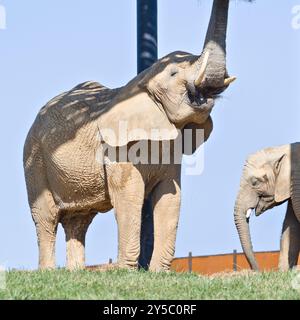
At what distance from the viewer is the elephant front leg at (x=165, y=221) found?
1336 cm

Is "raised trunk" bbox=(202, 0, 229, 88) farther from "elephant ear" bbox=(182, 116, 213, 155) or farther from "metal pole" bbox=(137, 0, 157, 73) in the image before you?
"metal pole" bbox=(137, 0, 157, 73)

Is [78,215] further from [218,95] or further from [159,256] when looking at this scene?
[218,95]

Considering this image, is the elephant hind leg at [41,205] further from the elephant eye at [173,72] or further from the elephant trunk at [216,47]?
the elephant trunk at [216,47]

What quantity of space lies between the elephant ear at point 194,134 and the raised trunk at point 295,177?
11.9ft

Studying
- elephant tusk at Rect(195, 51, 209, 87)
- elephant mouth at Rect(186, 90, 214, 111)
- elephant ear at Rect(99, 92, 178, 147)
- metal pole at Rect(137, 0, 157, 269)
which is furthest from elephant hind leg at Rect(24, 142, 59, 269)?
elephant tusk at Rect(195, 51, 209, 87)

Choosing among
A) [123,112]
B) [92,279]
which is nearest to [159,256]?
[123,112]

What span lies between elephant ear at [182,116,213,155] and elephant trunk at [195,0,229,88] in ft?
2.71

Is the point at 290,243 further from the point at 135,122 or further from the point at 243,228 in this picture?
the point at 135,122

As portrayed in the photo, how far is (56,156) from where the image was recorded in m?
14.1

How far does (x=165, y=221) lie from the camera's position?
1339 centimetres

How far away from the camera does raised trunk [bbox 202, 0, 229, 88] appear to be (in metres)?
12.5

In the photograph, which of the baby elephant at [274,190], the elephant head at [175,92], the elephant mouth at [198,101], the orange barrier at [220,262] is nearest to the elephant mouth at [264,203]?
the baby elephant at [274,190]

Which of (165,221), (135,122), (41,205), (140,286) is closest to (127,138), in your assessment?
(135,122)
